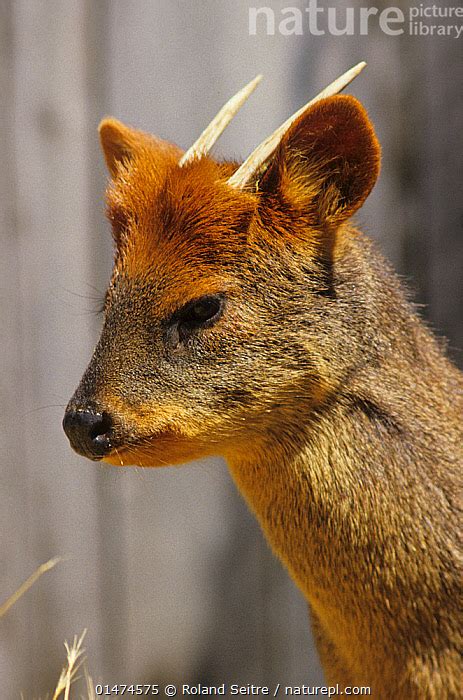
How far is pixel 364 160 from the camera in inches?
43.1

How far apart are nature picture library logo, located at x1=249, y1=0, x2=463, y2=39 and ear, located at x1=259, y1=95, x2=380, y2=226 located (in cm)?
51

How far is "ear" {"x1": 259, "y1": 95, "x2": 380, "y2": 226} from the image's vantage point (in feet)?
3.46

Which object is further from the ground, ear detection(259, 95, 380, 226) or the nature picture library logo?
the nature picture library logo

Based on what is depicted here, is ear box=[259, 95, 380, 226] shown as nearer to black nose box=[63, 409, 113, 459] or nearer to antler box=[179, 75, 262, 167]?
antler box=[179, 75, 262, 167]

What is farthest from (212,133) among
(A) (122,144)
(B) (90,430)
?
(B) (90,430)

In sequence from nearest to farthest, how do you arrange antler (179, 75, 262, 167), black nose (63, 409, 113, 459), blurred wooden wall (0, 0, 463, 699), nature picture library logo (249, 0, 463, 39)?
black nose (63, 409, 113, 459) < antler (179, 75, 262, 167) < nature picture library logo (249, 0, 463, 39) < blurred wooden wall (0, 0, 463, 699)

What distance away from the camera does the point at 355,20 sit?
150 centimetres

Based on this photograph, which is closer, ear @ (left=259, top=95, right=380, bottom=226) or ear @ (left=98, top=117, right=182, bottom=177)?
ear @ (left=259, top=95, right=380, bottom=226)

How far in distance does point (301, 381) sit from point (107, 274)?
725 millimetres

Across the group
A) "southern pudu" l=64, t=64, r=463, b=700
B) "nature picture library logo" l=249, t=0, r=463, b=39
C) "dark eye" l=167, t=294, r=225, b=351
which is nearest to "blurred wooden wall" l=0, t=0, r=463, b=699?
"nature picture library logo" l=249, t=0, r=463, b=39

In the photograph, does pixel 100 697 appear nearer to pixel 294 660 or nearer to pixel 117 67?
pixel 294 660

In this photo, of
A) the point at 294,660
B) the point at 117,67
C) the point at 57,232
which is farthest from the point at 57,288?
the point at 294,660

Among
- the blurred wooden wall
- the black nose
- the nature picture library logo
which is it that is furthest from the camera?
the blurred wooden wall

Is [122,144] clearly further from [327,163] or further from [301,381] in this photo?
[301,381]
